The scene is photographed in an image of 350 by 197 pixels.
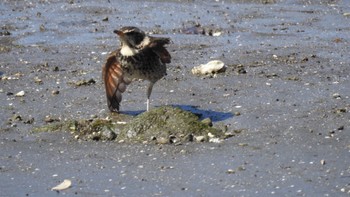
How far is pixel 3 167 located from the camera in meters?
8.78

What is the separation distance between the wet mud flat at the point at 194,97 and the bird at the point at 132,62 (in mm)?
314

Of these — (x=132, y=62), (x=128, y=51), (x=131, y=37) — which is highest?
(x=131, y=37)

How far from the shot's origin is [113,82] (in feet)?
34.4

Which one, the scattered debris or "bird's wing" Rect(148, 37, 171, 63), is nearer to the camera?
"bird's wing" Rect(148, 37, 171, 63)

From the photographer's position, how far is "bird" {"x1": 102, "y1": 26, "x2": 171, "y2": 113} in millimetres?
10008

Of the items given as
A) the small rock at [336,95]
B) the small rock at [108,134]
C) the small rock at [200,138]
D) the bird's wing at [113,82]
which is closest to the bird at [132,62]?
the bird's wing at [113,82]

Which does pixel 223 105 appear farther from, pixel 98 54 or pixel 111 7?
pixel 111 7

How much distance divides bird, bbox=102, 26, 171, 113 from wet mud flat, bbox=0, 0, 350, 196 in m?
0.31

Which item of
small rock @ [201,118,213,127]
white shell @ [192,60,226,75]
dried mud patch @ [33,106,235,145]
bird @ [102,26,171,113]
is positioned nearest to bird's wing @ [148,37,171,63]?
bird @ [102,26,171,113]

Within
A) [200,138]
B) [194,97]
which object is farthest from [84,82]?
[200,138]

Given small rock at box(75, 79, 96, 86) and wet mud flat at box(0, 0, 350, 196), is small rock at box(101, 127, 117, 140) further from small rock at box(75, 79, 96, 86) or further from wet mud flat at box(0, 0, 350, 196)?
small rock at box(75, 79, 96, 86)

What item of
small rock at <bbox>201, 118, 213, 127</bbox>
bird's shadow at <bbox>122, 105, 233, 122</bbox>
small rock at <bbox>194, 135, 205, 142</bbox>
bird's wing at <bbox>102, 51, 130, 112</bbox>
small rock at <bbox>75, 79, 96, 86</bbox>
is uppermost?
bird's wing at <bbox>102, 51, 130, 112</bbox>

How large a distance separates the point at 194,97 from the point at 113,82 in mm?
1033

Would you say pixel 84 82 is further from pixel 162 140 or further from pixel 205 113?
pixel 162 140
